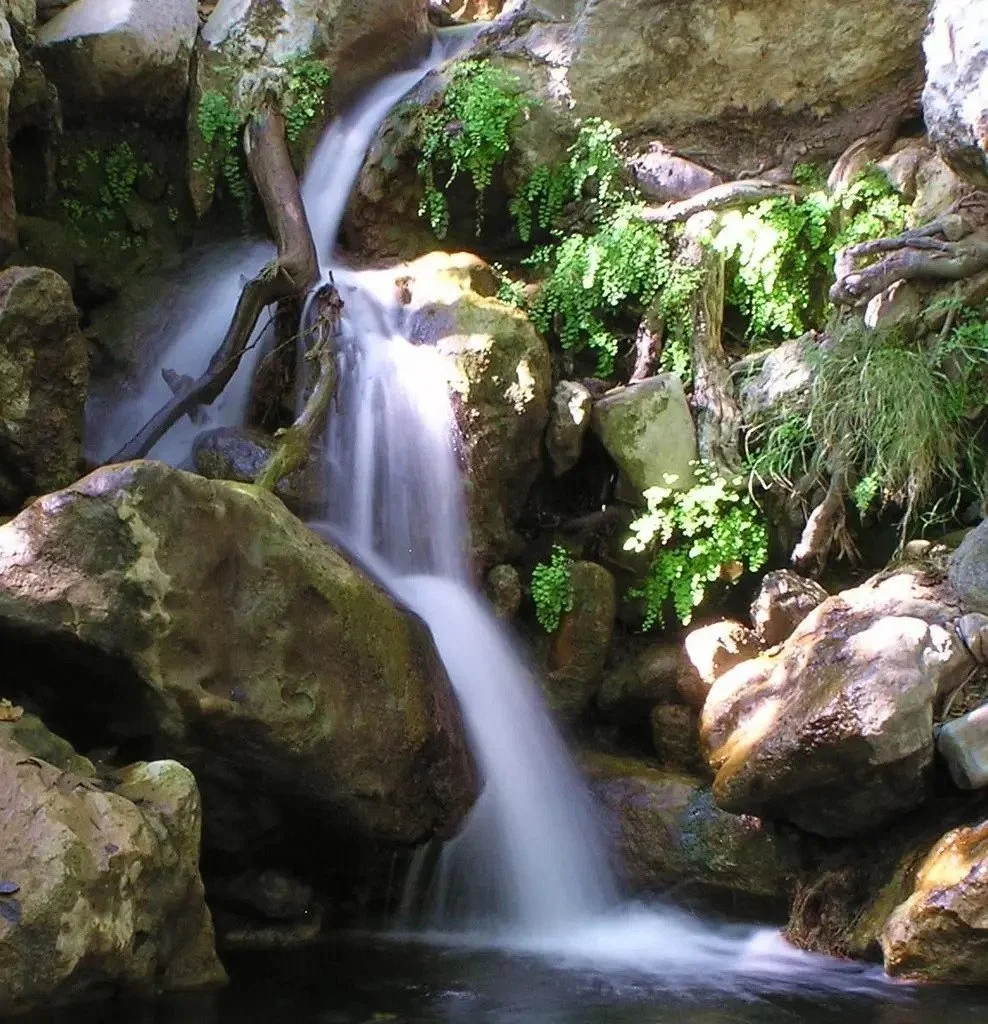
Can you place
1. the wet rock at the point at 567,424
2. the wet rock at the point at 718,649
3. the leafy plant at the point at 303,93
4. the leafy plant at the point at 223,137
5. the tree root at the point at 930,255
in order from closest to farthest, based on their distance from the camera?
the wet rock at the point at 718,649 < the tree root at the point at 930,255 < the wet rock at the point at 567,424 < the leafy plant at the point at 223,137 < the leafy plant at the point at 303,93

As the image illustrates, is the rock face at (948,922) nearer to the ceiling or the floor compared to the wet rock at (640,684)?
nearer to the floor

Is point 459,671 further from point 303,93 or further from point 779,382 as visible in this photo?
point 303,93

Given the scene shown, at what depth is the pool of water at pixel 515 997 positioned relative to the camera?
3682 millimetres

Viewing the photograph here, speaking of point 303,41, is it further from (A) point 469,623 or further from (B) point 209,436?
(A) point 469,623

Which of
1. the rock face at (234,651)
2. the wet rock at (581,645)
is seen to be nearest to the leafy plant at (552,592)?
the wet rock at (581,645)

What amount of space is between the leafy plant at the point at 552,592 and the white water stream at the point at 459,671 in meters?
0.28

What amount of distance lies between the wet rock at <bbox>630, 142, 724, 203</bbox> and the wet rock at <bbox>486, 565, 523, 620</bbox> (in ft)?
10.1

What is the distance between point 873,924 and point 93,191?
22.9 feet

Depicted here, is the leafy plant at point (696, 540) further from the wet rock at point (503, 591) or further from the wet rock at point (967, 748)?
the wet rock at point (967, 748)

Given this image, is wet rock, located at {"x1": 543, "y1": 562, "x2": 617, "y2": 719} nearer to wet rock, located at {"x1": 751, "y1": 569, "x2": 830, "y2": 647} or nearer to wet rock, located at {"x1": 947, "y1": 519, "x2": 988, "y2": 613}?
wet rock, located at {"x1": 751, "y1": 569, "x2": 830, "y2": 647}

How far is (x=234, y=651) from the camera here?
4.41 metres

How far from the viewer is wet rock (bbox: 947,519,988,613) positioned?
4898 millimetres

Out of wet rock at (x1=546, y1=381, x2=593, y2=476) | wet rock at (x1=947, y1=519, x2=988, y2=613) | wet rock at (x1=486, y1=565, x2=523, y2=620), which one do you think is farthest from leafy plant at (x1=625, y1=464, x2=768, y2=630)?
wet rock at (x1=947, y1=519, x2=988, y2=613)

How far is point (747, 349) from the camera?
6.85 meters
